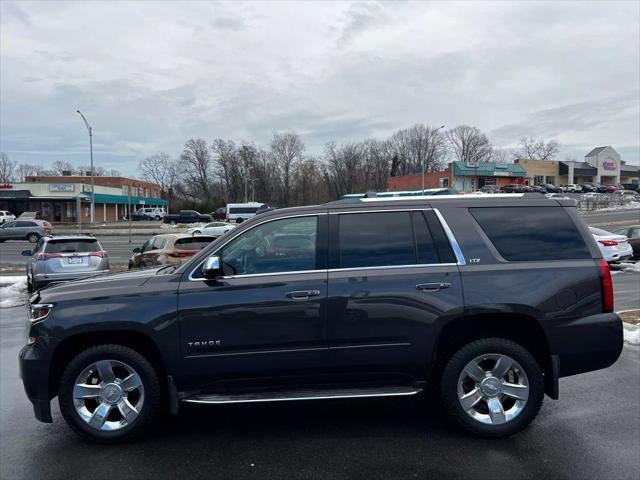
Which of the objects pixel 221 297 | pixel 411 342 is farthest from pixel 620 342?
pixel 221 297

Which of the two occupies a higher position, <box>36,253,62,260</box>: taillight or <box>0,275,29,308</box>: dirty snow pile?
<box>36,253,62,260</box>: taillight

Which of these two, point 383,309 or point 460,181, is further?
point 460,181

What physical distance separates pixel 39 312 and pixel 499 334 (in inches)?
152

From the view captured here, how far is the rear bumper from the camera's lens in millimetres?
3980

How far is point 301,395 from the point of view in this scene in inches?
152

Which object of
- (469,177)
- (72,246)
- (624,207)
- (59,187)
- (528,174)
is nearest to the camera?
(72,246)

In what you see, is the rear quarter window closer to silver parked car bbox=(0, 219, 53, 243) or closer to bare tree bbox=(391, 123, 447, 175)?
silver parked car bbox=(0, 219, 53, 243)

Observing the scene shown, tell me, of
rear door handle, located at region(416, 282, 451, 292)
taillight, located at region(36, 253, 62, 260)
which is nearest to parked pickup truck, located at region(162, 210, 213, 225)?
taillight, located at region(36, 253, 62, 260)

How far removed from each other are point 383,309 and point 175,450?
1.98 metres

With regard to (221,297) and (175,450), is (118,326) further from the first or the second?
(175,450)

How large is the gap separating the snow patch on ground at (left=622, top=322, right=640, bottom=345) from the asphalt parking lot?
2201 mm

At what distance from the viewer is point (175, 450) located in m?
3.80

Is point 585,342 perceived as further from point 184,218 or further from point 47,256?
point 184,218

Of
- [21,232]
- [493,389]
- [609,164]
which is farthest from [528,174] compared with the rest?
[493,389]
